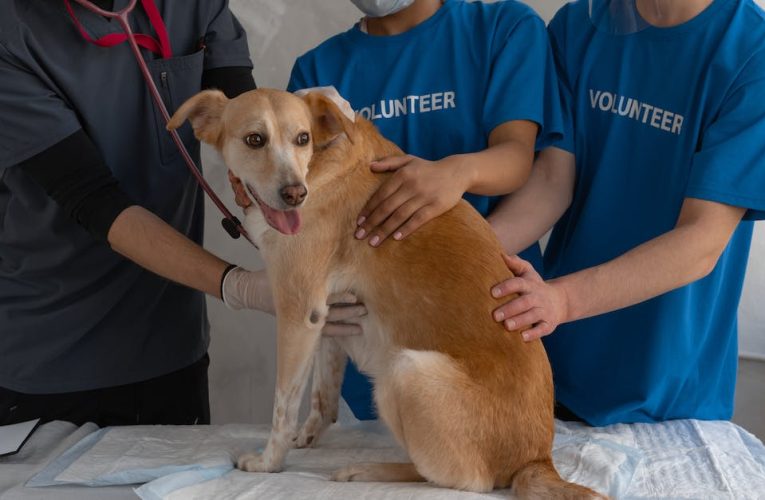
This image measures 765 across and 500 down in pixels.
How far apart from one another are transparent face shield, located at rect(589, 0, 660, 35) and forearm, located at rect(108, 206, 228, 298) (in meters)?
0.94

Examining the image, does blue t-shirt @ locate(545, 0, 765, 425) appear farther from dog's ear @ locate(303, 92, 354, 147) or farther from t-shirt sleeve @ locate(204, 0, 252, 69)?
t-shirt sleeve @ locate(204, 0, 252, 69)

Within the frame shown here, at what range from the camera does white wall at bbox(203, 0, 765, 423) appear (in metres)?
2.35

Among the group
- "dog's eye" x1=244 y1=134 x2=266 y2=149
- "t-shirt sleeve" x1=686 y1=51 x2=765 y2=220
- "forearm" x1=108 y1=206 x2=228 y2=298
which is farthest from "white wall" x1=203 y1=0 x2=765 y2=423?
"dog's eye" x1=244 y1=134 x2=266 y2=149

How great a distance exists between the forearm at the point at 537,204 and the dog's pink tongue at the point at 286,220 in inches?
17.4

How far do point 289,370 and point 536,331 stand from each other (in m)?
0.46

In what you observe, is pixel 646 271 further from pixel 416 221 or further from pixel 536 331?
pixel 416 221

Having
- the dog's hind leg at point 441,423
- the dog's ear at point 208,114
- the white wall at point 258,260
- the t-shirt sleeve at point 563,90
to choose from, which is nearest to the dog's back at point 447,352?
the dog's hind leg at point 441,423

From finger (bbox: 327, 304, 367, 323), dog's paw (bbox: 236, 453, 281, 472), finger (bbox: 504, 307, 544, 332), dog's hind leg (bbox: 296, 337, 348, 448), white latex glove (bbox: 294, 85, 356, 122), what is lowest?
dog's paw (bbox: 236, 453, 281, 472)

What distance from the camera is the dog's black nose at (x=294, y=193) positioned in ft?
4.44

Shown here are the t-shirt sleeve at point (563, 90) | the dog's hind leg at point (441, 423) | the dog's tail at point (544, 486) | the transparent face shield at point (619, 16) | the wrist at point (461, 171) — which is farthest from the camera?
the t-shirt sleeve at point (563, 90)

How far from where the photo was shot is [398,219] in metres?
1.43

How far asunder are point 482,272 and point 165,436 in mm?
727

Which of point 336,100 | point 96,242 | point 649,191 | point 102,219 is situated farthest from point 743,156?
point 96,242

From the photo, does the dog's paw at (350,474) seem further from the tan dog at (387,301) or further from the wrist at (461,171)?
the wrist at (461,171)
